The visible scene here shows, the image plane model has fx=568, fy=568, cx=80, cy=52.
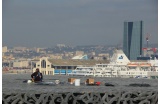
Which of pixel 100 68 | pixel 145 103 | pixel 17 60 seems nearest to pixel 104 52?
pixel 17 60

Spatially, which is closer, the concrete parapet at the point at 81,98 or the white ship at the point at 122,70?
the concrete parapet at the point at 81,98

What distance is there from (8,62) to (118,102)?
85.8 m

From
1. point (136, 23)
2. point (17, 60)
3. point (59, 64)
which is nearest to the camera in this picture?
point (59, 64)

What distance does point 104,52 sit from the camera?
110 meters

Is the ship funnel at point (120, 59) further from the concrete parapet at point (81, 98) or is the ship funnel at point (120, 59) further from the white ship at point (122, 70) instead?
the concrete parapet at point (81, 98)

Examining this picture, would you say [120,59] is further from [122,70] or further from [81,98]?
[81,98]

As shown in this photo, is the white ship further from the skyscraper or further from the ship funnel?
the skyscraper

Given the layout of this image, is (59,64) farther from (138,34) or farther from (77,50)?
(138,34)

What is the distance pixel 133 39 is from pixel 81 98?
115098mm

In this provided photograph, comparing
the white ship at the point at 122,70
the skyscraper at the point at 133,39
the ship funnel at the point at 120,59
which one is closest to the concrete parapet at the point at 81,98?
the white ship at the point at 122,70

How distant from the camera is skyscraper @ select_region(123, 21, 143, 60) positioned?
114887 mm

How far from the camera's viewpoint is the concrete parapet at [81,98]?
898 cm

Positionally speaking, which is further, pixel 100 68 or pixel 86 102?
pixel 100 68

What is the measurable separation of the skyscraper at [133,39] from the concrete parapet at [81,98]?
320ft
